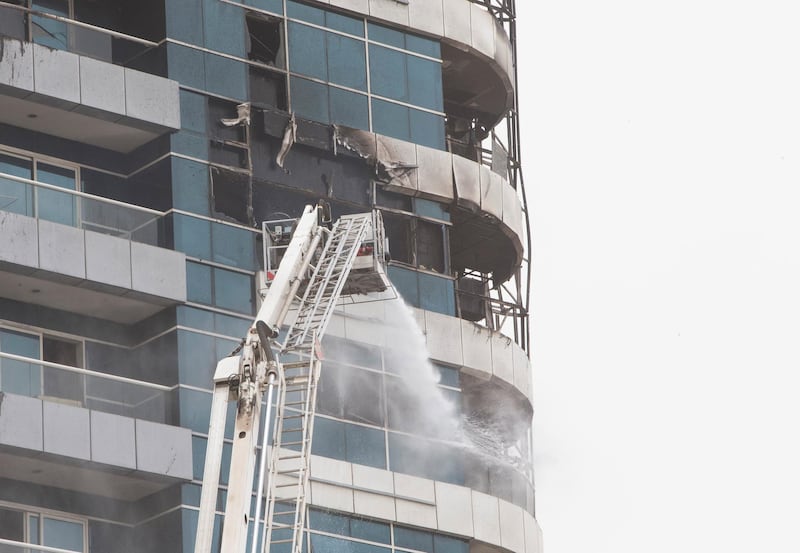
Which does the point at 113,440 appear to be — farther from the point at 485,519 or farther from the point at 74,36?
the point at 485,519

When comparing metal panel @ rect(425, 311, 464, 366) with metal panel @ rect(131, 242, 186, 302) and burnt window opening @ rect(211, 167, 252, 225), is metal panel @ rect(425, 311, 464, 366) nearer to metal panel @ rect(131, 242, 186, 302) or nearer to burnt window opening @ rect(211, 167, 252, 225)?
burnt window opening @ rect(211, 167, 252, 225)

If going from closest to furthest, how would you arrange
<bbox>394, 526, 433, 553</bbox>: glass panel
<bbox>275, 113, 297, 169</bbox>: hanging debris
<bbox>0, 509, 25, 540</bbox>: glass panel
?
<bbox>0, 509, 25, 540</bbox>: glass panel, <bbox>394, 526, 433, 553</bbox>: glass panel, <bbox>275, 113, 297, 169</bbox>: hanging debris

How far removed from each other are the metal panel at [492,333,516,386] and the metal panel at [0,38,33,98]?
1667 centimetres

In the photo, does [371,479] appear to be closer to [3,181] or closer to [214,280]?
[214,280]

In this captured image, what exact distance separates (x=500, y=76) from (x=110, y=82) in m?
15.6

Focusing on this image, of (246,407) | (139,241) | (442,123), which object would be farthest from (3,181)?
(442,123)

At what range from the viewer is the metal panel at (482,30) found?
78.9 m

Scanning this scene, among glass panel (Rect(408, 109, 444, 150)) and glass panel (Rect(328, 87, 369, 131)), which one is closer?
glass panel (Rect(328, 87, 369, 131))

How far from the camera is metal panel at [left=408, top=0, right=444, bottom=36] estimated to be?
76875mm

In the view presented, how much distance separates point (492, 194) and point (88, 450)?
59.7 feet

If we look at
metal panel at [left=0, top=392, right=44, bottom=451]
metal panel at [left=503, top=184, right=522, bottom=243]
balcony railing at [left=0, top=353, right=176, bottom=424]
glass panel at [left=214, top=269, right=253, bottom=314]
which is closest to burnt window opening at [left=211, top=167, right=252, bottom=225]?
glass panel at [left=214, top=269, right=253, bottom=314]

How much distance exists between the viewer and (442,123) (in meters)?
76.9

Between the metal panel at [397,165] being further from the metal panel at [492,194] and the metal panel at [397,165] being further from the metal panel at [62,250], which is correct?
the metal panel at [62,250]

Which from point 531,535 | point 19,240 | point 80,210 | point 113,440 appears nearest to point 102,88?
point 80,210
